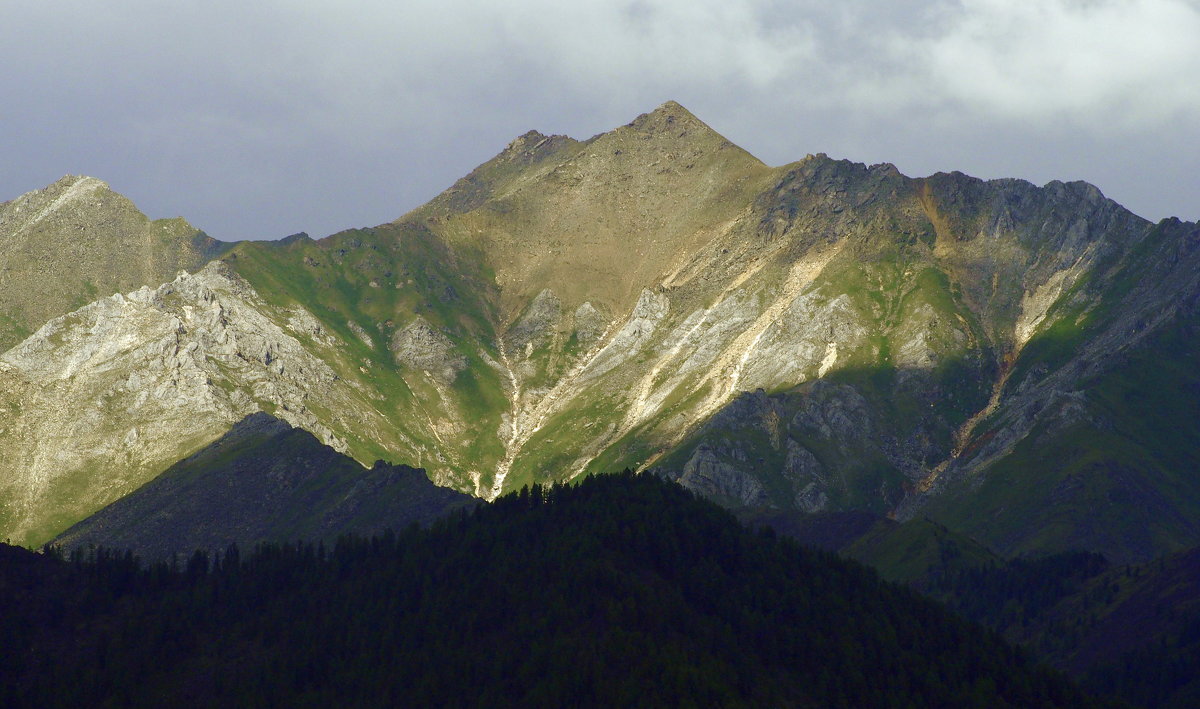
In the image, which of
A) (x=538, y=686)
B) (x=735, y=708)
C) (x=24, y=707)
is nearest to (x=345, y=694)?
(x=538, y=686)

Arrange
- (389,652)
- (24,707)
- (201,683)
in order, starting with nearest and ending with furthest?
(24,707)
(201,683)
(389,652)

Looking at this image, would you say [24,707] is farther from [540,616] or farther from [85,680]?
[540,616]

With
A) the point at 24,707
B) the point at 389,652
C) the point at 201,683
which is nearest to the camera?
the point at 24,707

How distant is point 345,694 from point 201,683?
61.6ft

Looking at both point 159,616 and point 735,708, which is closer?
point 735,708

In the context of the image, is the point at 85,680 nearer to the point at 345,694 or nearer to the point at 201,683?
the point at 201,683

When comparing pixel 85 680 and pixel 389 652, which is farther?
pixel 389 652

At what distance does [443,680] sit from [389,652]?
13.9 meters

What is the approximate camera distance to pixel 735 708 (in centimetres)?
17612

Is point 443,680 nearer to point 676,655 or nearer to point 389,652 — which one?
point 389,652

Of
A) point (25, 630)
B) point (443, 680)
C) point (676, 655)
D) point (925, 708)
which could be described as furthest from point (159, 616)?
point (925, 708)

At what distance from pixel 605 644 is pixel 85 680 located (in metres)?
66.4

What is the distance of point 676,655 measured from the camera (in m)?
186

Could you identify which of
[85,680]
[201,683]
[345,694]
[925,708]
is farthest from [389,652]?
[925,708]
